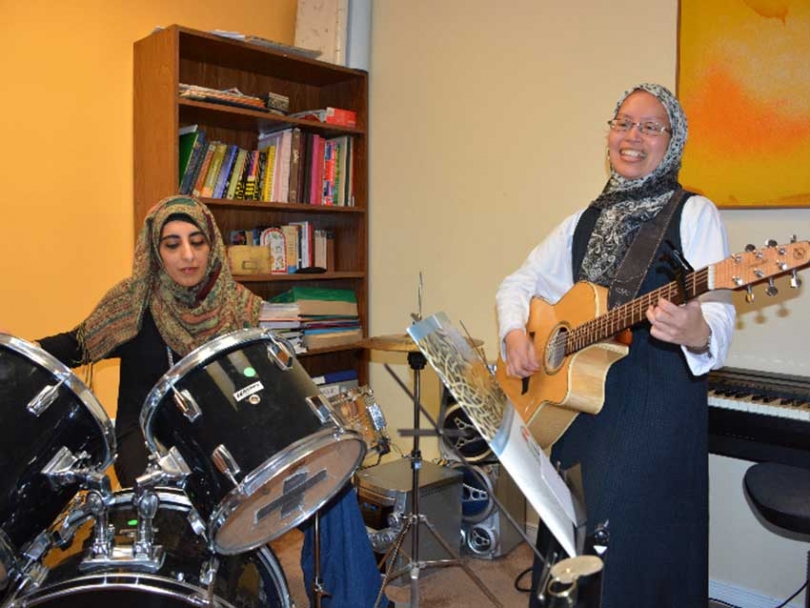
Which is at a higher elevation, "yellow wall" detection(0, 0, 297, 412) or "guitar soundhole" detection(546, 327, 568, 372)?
"yellow wall" detection(0, 0, 297, 412)

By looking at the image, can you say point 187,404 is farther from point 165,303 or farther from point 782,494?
point 782,494

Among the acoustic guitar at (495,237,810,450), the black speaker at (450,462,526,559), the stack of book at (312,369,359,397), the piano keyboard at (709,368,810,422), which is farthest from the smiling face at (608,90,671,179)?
the stack of book at (312,369,359,397)

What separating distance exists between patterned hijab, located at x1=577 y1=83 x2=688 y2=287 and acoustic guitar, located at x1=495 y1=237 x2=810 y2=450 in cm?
7

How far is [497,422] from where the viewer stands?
36.5 inches

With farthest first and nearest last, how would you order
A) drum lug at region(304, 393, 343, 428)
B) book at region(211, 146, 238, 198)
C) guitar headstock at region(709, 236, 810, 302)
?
book at region(211, 146, 238, 198), drum lug at region(304, 393, 343, 428), guitar headstock at region(709, 236, 810, 302)

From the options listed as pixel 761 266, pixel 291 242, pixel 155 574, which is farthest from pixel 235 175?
pixel 761 266

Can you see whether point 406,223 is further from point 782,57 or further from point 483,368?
point 483,368

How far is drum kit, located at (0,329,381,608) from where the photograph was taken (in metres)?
1.40

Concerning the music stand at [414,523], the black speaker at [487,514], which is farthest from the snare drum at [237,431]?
the black speaker at [487,514]

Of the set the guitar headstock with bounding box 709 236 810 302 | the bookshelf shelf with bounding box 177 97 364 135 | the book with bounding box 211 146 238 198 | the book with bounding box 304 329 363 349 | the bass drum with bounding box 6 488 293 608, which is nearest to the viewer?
the guitar headstock with bounding box 709 236 810 302

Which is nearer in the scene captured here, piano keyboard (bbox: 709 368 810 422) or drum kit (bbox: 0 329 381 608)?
drum kit (bbox: 0 329 381 608)

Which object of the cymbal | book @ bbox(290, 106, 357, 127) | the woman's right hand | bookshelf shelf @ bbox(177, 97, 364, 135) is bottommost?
the cymbal

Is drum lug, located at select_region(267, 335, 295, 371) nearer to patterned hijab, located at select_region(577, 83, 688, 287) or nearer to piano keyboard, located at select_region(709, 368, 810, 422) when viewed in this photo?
patterned hijab, located at select_region(577, 83, 688, 287)

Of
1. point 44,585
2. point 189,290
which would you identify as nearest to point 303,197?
point 189,290
